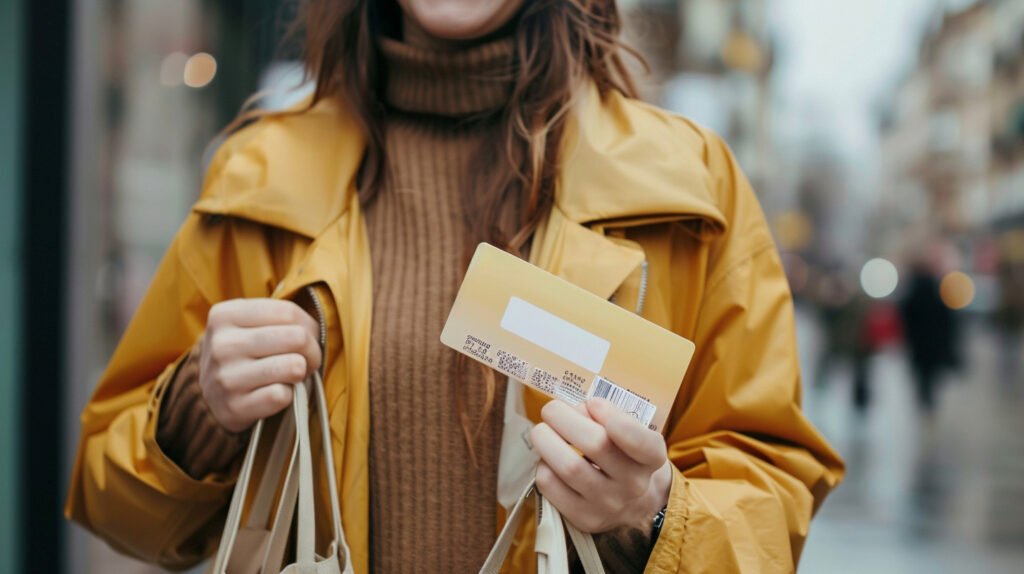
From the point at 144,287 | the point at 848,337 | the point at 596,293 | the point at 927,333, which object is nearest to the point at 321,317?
the point at 596,293

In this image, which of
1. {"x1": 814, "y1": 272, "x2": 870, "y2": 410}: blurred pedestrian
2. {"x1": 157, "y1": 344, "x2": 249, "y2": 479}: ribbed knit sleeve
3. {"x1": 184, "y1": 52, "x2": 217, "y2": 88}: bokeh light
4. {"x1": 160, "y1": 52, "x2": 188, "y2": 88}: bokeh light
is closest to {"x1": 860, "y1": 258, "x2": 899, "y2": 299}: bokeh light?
{"x1": 814, "y1": 272, "x2": 870, "y2": 410}: blurred pedestrian

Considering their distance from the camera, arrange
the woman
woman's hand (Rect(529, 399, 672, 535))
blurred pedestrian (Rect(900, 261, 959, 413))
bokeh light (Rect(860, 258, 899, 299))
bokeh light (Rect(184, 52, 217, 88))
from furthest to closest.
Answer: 1. bokeh light (Rect(860, 258, 899, 299))
2. blurred pedestrian (Rect(900, 261, 959, 413))
3. bokeh light (Rect(184, 52, 217, 88))
4. the woman
5. woman's hand (Rect(529, 399, 672, 535))

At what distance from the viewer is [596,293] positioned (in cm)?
151

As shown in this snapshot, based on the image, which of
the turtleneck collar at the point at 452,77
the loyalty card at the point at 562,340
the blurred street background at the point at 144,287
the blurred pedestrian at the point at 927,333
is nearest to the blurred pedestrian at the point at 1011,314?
the blurred street background at the point at 144,287

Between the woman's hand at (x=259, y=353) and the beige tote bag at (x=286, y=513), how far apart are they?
0.03 metres

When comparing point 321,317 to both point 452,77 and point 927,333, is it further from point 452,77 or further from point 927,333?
point 927,333

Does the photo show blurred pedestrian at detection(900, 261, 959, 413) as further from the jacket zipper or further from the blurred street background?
the jacket zipper

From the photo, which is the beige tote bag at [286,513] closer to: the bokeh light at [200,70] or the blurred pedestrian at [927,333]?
the bokeh light at [200,70]

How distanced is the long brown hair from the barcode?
0.83ft

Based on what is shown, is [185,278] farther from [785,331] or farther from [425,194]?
[785,331]

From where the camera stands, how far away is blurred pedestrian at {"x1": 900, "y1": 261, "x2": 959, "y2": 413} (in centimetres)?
1066

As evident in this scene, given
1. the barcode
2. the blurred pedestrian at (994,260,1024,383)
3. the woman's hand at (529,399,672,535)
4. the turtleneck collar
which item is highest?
the turtleneck collar

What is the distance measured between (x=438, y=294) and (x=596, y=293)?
0.97ft

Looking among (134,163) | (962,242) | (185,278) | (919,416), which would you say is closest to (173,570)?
(185,278)
